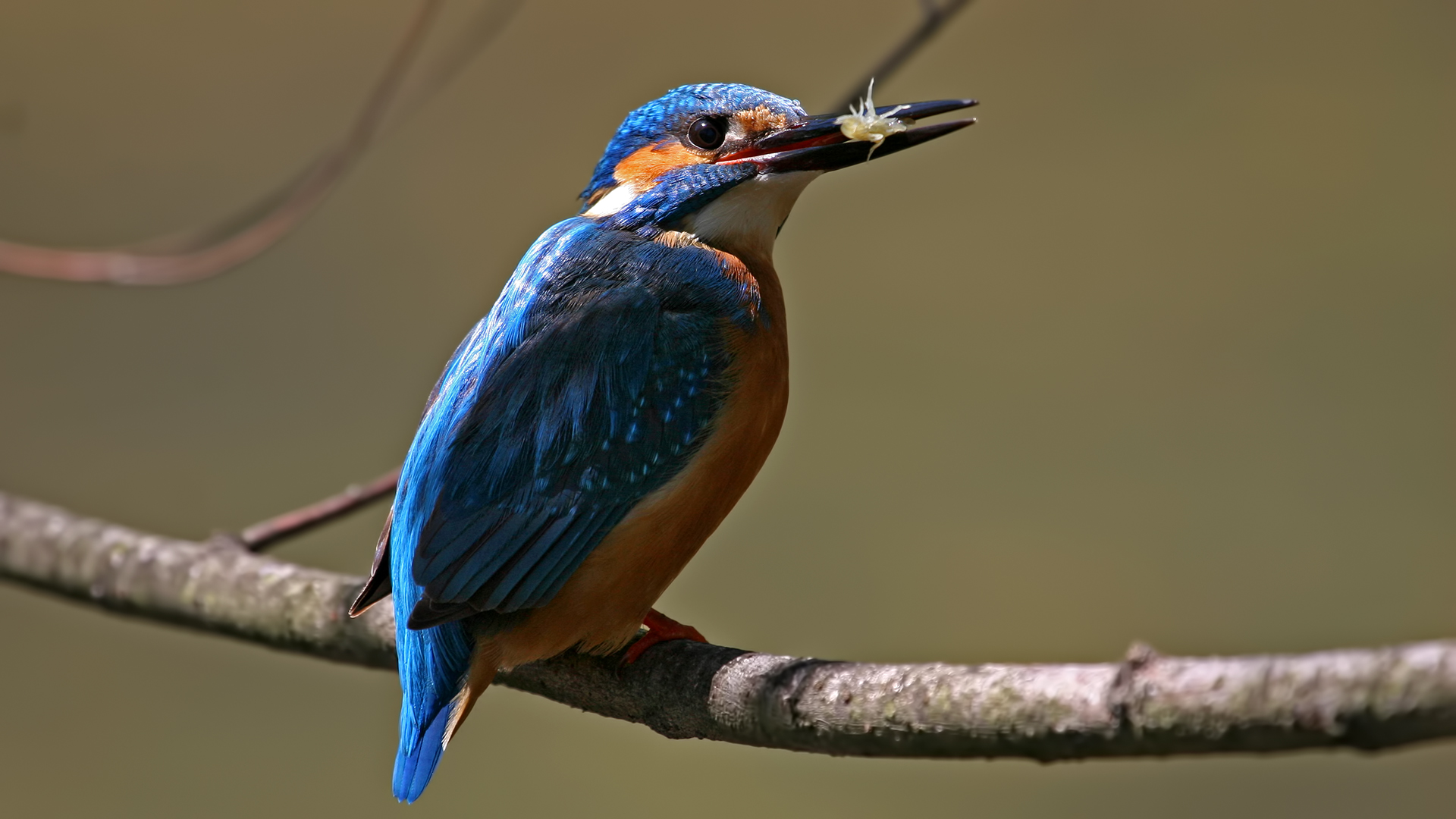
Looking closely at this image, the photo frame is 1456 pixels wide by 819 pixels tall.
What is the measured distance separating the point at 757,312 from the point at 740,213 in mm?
172

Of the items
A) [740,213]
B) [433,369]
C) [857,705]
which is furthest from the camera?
[433,369]

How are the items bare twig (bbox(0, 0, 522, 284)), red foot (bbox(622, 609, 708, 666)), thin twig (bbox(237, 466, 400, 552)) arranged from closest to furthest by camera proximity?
red foot (bbox(622, 609, 708, 666))
thin twig (bbox(237, 466, 400, 552))
bare twig (bbox(0, 0, 522, 284))

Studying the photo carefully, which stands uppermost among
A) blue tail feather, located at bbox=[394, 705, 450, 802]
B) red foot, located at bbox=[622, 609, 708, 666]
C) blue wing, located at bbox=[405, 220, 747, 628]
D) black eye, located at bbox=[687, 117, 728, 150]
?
black eye, located at bbox=[687, 117, 728, 150]

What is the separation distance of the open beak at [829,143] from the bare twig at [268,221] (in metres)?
0.70

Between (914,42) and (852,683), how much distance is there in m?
1.11

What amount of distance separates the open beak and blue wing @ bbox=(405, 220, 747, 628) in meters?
0.19

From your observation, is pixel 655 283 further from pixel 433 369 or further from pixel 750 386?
pixel 433 369

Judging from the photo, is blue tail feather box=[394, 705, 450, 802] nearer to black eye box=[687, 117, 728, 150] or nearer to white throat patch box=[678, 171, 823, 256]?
white throat patch box=[678, 171, 823, 256]

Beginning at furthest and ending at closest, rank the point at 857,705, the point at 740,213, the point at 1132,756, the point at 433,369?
the point at 433,369, the point at 740,213, the point at 857,705, the point at 1132,756

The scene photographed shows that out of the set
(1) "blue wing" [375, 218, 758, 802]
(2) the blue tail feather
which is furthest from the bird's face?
(2) the blue tail feather

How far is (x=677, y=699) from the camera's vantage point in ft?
4.69

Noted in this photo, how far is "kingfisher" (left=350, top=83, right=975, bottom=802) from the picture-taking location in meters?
1.50

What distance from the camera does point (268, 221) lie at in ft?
7.89

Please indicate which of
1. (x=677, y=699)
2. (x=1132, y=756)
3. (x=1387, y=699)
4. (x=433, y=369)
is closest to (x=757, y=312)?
(x=677, y=699)
